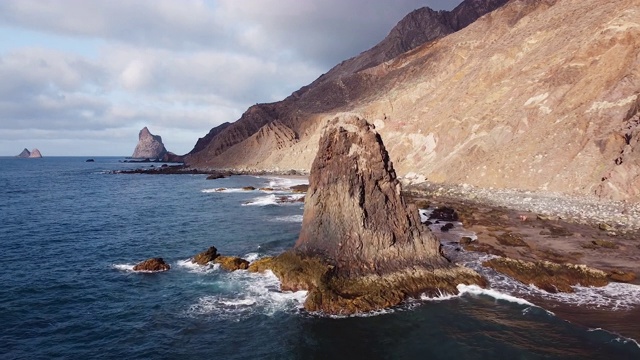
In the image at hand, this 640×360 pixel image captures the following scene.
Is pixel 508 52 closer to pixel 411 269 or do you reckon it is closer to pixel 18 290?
pixel 411 269

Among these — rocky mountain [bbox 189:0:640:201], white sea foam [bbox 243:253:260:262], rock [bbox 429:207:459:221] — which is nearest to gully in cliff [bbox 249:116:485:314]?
white sea foam [bbox 243:253:260:262]

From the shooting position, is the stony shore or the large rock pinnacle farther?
the stony shore

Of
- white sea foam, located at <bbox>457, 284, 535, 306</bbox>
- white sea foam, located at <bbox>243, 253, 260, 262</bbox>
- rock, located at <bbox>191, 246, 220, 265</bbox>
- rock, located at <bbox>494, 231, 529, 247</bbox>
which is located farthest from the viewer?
rock, located at <bbox>494, 231, 529, 247</bbox>

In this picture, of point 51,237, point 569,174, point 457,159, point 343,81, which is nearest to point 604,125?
point 569,174

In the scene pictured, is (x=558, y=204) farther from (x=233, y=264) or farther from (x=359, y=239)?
(x=233, y=264)

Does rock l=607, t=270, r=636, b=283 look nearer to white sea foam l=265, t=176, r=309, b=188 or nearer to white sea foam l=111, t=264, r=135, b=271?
white sea foam l=111, t=264, r=135, b=271

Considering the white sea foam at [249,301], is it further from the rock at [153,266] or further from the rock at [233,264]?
the rock at [153,266]

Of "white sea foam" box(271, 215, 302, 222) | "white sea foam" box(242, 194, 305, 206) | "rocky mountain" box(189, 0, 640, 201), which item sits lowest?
"white sea foam" box(271, 215, 302, 222)
